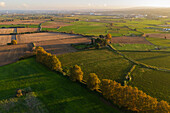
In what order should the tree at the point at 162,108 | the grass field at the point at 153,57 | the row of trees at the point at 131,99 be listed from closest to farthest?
the tree at the point at 162,108, the row of trees at the point at 131,99, the grass field at the point at 153,57

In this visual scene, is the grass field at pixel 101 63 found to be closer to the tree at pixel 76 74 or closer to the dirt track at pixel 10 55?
the tree at pixel 76 74

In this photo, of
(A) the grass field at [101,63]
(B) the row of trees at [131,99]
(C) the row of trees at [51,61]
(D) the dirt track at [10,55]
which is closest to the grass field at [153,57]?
(A) the grass field at [101,63]

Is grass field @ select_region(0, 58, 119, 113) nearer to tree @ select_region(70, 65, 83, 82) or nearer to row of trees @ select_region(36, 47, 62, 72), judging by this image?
tree @ select_region(70, 65, 83, 82)

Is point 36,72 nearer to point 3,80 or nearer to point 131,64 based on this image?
point 3,80

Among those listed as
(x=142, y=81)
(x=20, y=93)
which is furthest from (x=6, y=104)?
(x=142, y=81)

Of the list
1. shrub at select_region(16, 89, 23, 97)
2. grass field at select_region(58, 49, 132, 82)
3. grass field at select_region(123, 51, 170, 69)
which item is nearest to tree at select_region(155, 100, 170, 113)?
grass field at select_region(58, 49, 132, 82)

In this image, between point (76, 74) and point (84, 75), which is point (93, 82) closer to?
point (76, 74)
